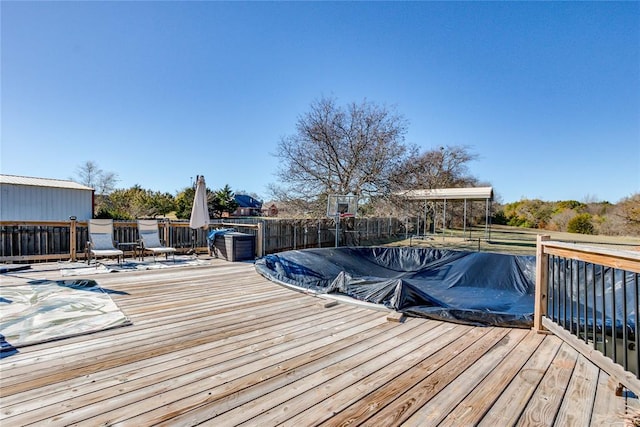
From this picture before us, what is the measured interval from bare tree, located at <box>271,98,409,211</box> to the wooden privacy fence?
2022mm

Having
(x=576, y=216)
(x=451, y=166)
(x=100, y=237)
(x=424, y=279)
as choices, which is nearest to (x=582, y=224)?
(x=576, y=216)

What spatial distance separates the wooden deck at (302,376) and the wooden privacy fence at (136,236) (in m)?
5.04

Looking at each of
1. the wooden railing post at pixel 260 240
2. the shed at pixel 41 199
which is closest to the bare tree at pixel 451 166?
the wooden railing post at pixel 260 240

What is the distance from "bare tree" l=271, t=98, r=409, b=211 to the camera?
1352cm

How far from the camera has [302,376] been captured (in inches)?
84.2

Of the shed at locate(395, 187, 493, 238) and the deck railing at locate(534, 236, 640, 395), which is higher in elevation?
the shed at locate(395, 187, 493, 238)

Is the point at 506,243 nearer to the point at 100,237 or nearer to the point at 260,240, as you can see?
the point at 260,240

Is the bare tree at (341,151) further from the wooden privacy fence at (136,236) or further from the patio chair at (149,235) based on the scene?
the patio chair at (149,235)

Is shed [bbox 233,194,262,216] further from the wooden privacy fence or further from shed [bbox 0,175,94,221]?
the wooden privacy fence

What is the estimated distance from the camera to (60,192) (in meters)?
15.4

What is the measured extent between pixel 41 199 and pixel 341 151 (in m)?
14.5

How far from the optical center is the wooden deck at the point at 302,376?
67.2 inches

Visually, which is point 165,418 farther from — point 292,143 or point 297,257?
point 292,143

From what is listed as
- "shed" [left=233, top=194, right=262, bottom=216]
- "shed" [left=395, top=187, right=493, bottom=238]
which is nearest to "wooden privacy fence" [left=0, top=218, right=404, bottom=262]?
"shed" [left=395, top=187, right=493, bottom=238]
